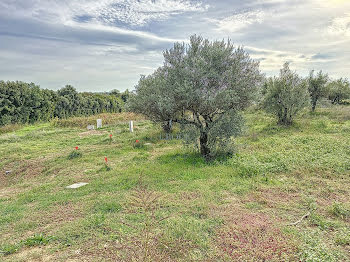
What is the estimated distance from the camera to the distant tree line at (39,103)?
73.8 feet

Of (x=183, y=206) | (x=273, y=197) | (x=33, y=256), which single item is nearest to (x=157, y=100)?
(x=183, y=206)

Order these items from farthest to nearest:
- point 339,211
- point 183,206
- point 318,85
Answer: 1. point 318,85
2. point 183,206
3. point 339,211

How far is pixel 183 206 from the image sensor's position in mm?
5223

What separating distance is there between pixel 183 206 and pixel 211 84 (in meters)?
4.91

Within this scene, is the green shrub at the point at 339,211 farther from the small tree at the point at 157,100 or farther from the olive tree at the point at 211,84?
the small tree at the point at 157,100

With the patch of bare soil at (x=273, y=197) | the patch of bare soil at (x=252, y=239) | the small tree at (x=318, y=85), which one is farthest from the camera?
the small tree at (x=318, y=85)

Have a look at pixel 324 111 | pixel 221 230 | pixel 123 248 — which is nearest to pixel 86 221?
pixel 123 248

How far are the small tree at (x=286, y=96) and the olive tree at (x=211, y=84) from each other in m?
8.58

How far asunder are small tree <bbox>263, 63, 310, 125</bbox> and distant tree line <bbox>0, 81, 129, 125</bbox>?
1695cm

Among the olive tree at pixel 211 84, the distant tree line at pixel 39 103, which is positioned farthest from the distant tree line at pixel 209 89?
the distant tree line at pixel 39 103

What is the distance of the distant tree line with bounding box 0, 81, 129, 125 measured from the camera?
2251cm

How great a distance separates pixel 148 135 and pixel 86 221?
35.3ft

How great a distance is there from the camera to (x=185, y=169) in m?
8.06

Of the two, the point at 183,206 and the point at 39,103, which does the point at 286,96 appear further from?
the point at 39,103
